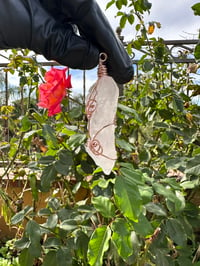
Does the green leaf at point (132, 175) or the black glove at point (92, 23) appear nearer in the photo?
the black glove at point (92, 23)

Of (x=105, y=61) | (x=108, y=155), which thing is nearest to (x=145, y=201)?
(x=108, y=155)

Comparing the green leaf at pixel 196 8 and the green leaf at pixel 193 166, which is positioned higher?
the green leaf at pixel 196 8

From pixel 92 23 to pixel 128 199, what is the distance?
15.7 inches

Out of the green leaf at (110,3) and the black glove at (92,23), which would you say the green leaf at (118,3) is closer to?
the green leaf at (110,3)

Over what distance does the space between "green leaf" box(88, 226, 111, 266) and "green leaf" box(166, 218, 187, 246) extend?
13.7 inches

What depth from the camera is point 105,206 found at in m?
0.99

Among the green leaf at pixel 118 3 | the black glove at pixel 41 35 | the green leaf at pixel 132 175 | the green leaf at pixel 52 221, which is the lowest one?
the green leaf at pixel 52 221

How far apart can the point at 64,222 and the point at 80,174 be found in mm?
309

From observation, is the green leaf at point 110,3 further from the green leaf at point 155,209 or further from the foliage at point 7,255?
the foliage at point 7,255

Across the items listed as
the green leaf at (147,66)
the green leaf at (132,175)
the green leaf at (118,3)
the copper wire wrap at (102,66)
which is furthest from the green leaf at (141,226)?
the green leaf at (118,3)

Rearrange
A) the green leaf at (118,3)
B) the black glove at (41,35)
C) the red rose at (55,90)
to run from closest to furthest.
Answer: the black glove at (41,35) → the red rose at (55,90) → the green leaf at (118,3)

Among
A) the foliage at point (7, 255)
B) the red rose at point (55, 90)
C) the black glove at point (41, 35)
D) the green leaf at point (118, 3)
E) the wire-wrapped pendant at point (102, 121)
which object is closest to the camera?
the black glove at point (41, 35)

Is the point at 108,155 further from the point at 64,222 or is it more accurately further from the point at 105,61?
the point at 64,222

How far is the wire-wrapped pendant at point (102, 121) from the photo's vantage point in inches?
31.7
